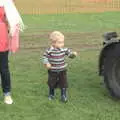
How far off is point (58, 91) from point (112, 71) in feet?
3.23

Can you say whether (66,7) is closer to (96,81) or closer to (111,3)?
(111,3)

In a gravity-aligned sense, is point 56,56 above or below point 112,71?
above

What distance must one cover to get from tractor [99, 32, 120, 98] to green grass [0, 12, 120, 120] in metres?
0.19

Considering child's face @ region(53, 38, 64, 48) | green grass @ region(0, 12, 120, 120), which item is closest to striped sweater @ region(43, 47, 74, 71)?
child's face @ region(53, 38, 64, 48)

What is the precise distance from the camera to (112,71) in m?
7.31

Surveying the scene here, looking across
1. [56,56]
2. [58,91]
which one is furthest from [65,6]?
[56,56]

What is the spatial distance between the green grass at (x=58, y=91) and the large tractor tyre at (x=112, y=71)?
171mm

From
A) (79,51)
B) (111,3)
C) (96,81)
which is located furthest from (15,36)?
(111,3)

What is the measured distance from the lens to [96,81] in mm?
8617

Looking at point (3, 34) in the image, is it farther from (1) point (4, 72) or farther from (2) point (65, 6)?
(2) point (65, 6)

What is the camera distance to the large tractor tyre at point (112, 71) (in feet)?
23.7

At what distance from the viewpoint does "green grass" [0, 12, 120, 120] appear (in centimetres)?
669

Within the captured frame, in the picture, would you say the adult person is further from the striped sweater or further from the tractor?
the tractor

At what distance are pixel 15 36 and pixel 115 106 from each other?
5.41 ft
